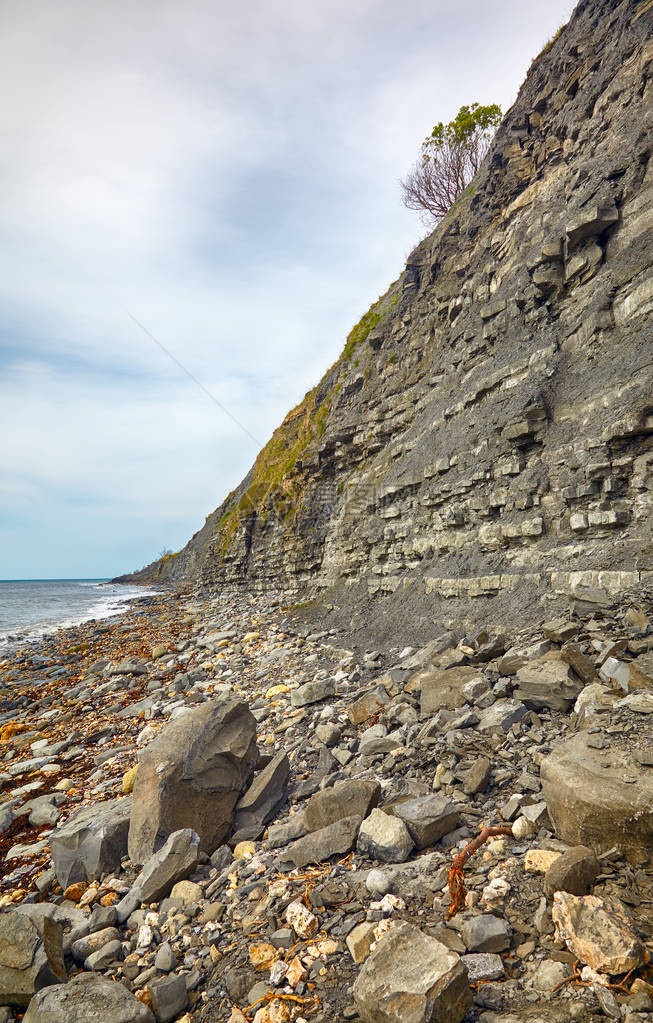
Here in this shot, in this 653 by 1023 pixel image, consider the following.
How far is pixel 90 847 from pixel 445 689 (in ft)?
13.7

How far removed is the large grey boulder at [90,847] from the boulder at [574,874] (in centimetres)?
414

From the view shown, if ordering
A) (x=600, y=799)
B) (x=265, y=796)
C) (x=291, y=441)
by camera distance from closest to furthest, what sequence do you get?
(x=600, y=799) < (x=265, y=796) < (x=291, y=441)

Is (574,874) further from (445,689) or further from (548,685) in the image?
(445,689)

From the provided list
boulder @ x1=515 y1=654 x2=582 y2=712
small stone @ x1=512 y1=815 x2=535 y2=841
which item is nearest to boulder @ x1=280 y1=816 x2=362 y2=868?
small stone @ x1=512 y1=815 x2=535 y2=841

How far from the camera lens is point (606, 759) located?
3.39 m

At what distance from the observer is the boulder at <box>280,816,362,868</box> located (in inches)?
153

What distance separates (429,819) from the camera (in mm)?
3654

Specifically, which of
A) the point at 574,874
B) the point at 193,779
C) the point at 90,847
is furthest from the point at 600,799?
the point at 90,847

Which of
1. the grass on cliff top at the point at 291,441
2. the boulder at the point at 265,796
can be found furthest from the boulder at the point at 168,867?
the grass on cliff top at the point at 291,441

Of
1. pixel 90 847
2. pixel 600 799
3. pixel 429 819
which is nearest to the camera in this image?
pixel 600 799

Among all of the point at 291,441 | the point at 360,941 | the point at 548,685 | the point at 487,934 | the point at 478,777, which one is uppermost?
the point at 291,441

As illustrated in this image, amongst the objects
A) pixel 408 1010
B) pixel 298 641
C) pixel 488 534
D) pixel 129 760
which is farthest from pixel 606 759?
pixel 298 641

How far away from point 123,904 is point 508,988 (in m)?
3.31

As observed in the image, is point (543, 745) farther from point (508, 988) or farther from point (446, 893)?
point (508, 988)
